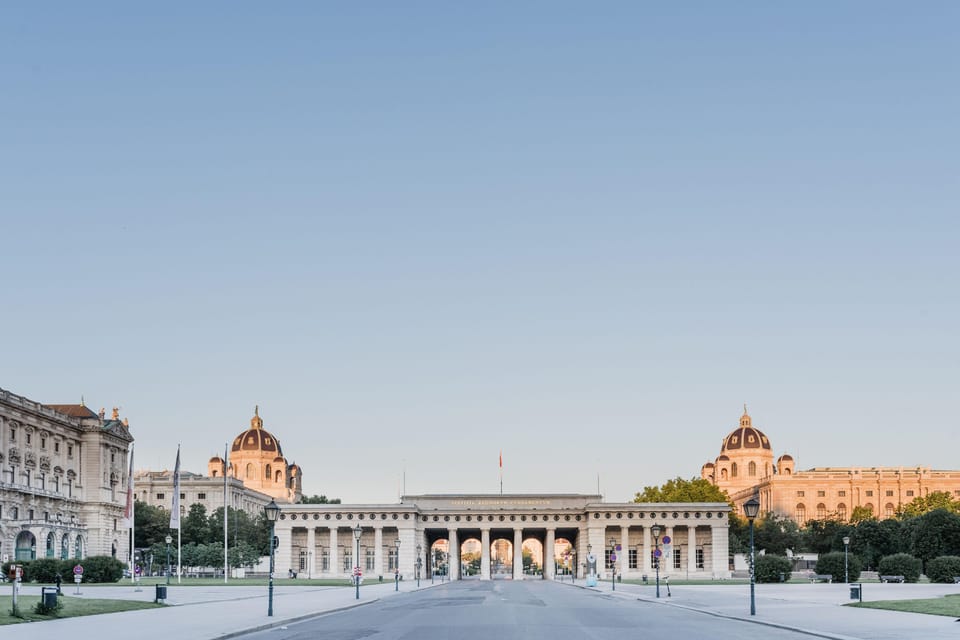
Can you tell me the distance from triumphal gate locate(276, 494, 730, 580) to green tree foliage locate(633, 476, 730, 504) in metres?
24.2

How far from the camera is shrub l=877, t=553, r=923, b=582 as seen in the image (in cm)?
8012

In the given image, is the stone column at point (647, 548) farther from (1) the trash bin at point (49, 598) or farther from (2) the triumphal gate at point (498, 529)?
(1) the trash bin at point (49, 598)

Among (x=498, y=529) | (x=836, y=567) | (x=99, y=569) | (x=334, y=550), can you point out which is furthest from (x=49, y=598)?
(x=498, y=529)

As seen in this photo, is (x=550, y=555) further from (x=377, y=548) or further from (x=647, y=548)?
(x=377, y=548)

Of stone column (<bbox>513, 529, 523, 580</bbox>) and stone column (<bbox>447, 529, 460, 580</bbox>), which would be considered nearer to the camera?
stone column (<bbox>447, 529, 460, 580</bbox>)

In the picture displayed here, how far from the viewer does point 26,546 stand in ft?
368

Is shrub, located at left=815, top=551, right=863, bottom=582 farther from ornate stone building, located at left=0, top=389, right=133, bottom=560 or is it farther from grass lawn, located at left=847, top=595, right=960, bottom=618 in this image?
ornate stone building, located at left=0, top=389, right=133, bottom=560

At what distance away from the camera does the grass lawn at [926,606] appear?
36.4 metres

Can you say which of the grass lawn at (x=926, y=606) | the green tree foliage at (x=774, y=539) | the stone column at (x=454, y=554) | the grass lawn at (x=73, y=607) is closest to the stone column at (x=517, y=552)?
the stone column at (x=454, y=554)

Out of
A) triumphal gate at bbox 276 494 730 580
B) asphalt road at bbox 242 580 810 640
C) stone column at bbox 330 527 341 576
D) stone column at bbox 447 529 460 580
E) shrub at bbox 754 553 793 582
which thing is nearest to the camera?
asphalt road at bbox 242 580 810 640

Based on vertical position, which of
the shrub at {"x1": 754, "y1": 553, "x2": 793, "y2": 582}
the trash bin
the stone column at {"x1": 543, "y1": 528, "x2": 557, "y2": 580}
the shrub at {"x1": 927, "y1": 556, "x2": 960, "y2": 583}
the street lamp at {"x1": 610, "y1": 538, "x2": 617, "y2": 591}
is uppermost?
the trash bin

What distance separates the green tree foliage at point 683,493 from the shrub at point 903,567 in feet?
285

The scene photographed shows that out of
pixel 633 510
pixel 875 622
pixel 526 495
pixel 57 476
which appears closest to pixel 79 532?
pixel 57 476

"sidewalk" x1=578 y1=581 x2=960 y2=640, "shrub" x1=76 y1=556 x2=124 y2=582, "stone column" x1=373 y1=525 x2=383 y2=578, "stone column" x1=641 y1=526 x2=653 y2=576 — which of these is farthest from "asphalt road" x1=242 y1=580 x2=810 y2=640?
"stone column" x1=373 y1=525 x2=383 y2=578
